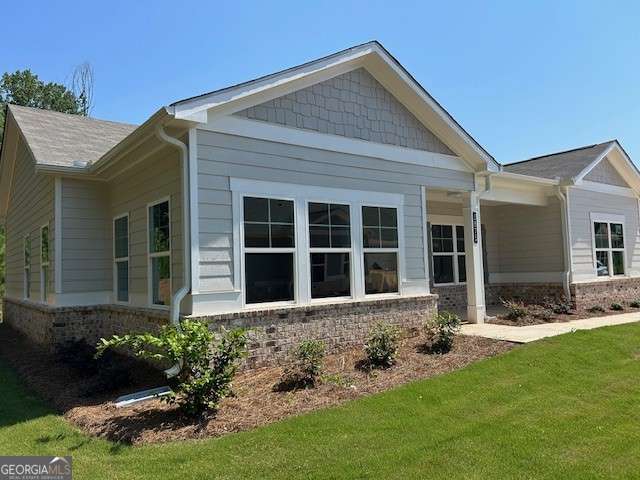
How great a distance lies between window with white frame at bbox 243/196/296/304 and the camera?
7.68 m

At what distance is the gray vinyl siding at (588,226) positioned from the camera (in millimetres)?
14180

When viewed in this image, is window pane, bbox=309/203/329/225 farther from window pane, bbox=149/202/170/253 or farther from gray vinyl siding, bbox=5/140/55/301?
gray vinyl siding, bbox=5/140/55/301

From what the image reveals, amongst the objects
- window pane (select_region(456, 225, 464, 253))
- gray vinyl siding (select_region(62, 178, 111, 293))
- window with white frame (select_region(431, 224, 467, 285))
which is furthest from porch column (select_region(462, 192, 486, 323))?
gray vinyl siding (select_region(62, 178, 111, 293))

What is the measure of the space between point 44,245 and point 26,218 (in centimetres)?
266

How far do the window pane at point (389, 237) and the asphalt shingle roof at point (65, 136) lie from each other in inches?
247

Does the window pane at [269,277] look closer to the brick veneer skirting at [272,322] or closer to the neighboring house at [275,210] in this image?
the neighboring house at [275,210]

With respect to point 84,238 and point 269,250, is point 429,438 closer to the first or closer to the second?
point 269,250

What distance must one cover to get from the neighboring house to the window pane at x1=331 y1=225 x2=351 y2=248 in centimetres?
2

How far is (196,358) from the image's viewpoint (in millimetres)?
5973

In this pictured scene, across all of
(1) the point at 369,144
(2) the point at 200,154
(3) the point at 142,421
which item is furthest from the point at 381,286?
(3) the point at 142,421

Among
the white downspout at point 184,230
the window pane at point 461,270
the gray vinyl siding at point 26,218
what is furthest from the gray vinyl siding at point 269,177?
the gray vinyl siding at point 26,218

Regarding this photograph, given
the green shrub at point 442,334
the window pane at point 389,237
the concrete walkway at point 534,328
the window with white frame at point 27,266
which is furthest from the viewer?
the window with white frame at point 27,266

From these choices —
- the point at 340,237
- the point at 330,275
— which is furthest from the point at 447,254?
the point at 330,275

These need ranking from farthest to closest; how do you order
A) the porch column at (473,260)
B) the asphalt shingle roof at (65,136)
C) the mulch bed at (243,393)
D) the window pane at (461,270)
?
the window pane at (461,270) < the porch column at (473,260) < the asphalt shingle roof at (65,136) < the mulch bed at (243,393)
